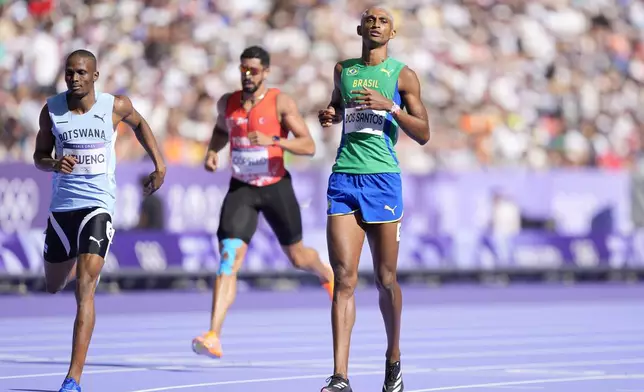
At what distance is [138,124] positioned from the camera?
953 centimetres

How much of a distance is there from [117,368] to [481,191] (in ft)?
40.6

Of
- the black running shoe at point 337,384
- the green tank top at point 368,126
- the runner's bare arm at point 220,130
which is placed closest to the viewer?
the black running shoe at point 337,384

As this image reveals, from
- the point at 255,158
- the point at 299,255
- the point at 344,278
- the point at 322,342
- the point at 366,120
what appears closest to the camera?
the point at 344,278

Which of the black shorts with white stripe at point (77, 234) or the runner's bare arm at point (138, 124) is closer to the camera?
the black shorts with white stripe at point (77, 234)

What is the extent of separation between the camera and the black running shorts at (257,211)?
11711 millimetres

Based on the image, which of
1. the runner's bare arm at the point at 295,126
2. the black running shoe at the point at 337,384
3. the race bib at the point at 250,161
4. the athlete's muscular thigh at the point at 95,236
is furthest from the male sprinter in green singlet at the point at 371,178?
the race bib at the point at 250,161

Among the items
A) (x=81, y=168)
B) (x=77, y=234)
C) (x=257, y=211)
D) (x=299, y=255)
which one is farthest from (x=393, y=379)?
(x=299, y=255)

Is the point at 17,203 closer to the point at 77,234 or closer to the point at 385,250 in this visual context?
the point at 77,234

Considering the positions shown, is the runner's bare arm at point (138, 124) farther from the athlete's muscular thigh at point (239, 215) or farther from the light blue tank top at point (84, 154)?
the athlete's muscular thigh at point (239, 215)

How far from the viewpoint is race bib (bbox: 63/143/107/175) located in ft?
29.9

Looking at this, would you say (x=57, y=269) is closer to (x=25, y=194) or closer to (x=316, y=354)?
(x=316, y=354)

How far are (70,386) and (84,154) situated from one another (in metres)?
1.50

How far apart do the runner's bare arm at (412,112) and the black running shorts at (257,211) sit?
313 cm

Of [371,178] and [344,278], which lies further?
[371,178]
